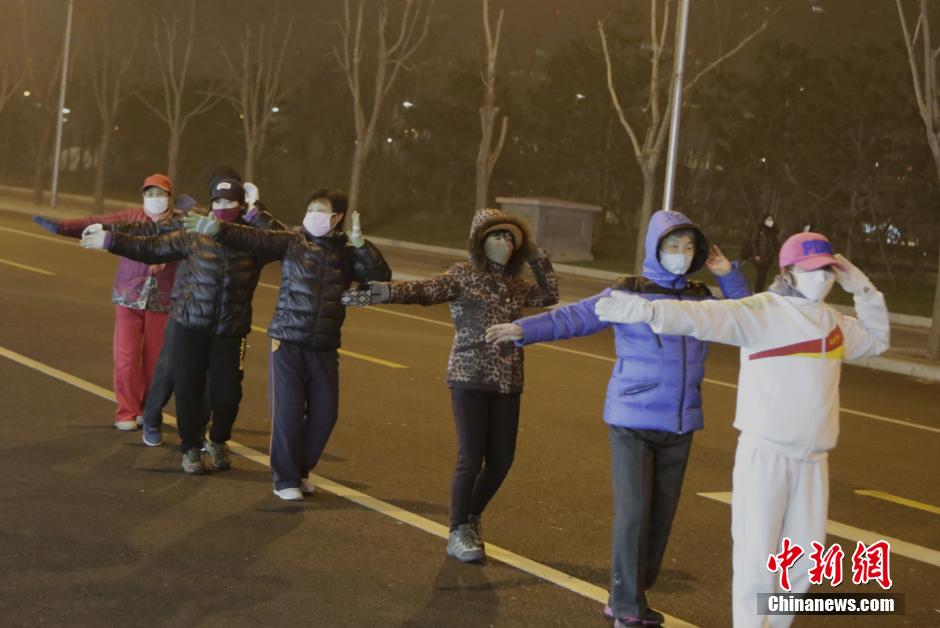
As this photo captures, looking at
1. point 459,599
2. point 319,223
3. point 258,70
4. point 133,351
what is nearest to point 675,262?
point 459,599

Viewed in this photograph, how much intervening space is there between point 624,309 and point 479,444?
178cm

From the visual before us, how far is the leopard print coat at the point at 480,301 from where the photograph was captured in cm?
650

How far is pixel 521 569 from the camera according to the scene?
6.48 m

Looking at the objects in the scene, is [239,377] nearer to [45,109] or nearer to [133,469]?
[133,469]

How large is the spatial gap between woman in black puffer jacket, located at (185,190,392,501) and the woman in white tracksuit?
273cm

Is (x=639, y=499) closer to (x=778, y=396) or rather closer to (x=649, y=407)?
(x=649, y=407)

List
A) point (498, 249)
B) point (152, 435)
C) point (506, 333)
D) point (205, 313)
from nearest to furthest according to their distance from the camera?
point (506, 333)
point (498, 249)
point (205, 313)
point (152, 435)

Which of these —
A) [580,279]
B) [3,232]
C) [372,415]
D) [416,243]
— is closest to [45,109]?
[416,243]

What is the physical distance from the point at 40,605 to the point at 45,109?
162ft

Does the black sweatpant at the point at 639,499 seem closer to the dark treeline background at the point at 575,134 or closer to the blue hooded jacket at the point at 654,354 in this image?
the blue hooded jacket at the point at 654,354

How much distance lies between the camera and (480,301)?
259 inches

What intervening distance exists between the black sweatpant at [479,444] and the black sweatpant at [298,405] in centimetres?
126

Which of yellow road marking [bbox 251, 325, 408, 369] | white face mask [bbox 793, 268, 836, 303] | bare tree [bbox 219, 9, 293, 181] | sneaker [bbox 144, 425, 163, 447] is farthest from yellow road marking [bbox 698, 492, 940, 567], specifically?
bare tree [bbox 219, 9, 293, 181]

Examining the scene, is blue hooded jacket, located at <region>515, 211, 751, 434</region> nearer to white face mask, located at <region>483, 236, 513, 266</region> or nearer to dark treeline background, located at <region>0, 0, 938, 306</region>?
white face mask, located at <region>483, 236, 513, 266</region>
